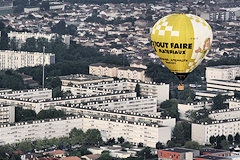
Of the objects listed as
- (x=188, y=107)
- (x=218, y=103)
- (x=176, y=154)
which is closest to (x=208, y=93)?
(x=218, y=103)

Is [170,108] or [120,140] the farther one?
[170,108]

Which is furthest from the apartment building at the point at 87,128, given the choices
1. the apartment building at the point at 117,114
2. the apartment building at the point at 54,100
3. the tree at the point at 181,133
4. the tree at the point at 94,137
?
the apartment building at the point at 54,100

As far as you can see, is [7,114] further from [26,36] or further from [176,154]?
[26,36]

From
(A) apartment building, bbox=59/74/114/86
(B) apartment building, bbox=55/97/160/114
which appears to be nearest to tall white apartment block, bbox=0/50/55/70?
(A) apartment building, bbox=59/74/114/86

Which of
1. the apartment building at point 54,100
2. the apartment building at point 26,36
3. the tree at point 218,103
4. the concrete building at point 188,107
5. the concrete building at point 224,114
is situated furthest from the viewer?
the apartment building at point 26,36

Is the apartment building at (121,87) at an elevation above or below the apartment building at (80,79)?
below

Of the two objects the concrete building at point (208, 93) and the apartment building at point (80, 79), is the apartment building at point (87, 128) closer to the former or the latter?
the concrete building at point (208, 93)

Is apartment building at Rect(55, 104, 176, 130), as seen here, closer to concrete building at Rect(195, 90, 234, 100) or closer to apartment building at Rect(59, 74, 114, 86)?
concrete building at Rect(195, 90, 234, 100)
